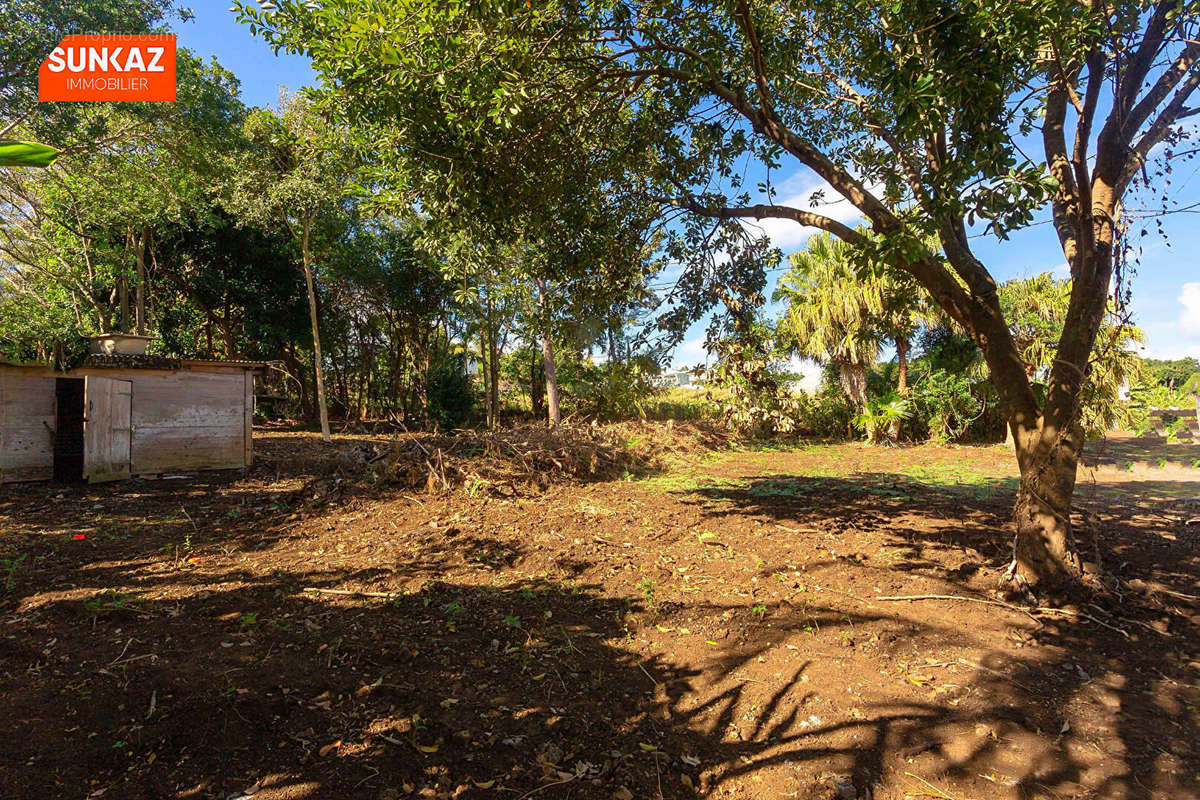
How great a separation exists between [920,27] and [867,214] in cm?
126

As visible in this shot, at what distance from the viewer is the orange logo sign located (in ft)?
28.4

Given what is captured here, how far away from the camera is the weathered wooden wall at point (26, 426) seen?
716 cm

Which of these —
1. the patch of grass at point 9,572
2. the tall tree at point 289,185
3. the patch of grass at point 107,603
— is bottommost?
the patch of grass at point 107,603

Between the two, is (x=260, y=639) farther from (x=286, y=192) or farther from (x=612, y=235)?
(x=286, y=192)

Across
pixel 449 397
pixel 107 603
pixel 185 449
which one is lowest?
pixel 107 603

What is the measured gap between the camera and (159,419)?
810 centimetres

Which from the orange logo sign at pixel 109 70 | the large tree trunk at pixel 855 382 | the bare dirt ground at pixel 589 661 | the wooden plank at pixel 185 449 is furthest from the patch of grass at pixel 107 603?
the large tree trunk at pixel 855 382

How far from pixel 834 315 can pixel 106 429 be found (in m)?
14.8

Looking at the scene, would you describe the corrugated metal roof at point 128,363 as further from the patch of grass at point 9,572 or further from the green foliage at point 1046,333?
the green foliage at point 1046,333

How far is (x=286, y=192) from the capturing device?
11.8m

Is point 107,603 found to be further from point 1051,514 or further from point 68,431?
point 1051,514

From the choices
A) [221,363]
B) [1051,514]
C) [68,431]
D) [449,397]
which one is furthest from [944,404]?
[68,431]

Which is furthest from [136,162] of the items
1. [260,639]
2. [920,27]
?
[920,27]

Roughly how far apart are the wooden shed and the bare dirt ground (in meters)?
1.95
